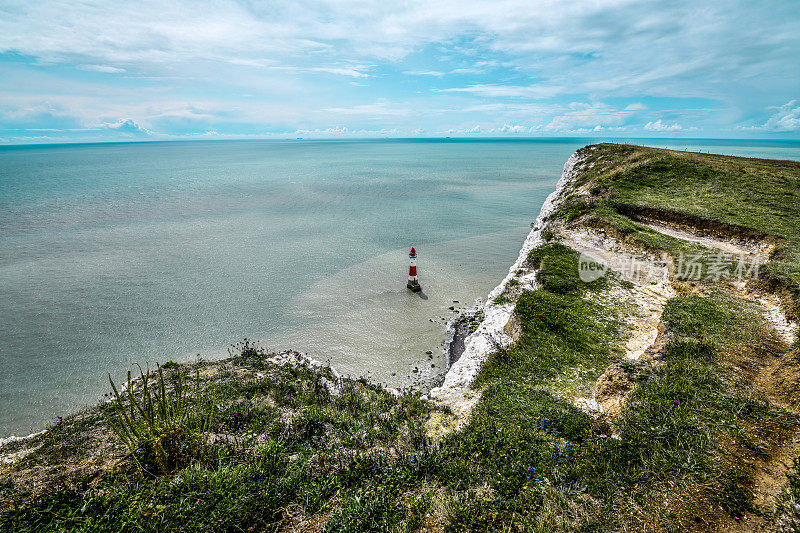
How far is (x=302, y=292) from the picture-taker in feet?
70.3

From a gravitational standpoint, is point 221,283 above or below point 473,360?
below

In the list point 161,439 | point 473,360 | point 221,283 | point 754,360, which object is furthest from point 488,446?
point 221,283

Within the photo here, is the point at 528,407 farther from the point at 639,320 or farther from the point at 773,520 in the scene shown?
the point at 639,320


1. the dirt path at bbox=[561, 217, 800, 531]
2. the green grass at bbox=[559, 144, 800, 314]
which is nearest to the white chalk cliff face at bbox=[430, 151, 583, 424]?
the dirt path at bbox=[561, 217, 800, 531]

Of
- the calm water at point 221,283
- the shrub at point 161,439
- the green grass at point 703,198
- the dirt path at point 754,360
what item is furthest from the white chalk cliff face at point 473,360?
the green grass at point 703,198

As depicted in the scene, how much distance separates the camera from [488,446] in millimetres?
7484

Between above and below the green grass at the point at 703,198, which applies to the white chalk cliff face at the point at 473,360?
below

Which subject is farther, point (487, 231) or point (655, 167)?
point (487, 231)

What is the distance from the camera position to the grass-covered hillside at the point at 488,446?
18.6 feet

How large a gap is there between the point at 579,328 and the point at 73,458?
1482 centimetres

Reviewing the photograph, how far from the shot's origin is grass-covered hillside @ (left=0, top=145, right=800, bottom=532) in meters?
5.66

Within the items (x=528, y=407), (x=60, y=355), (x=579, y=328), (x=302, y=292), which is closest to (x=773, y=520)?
(x=528, y=407)

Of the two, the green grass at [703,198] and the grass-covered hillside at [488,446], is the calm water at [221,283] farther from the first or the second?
the green grass at [703,198]

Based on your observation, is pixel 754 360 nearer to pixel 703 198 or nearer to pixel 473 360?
pixel 473 360
